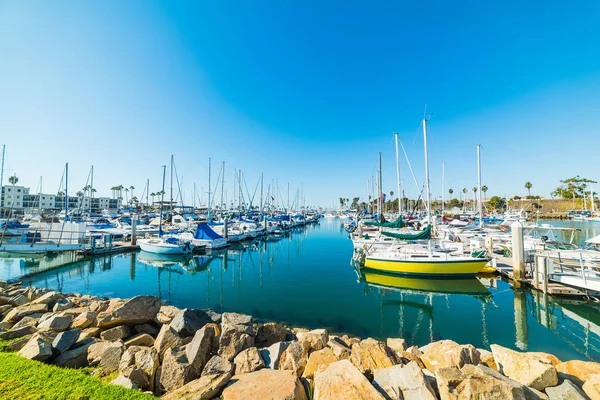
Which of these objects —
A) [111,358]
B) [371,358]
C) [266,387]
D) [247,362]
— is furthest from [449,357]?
[111,358]

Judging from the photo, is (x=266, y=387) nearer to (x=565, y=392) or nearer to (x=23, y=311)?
(x=565, y=392)

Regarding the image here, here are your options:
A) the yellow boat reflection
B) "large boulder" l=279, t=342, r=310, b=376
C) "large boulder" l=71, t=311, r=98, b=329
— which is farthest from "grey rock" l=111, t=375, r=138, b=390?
the yellow boat reflection

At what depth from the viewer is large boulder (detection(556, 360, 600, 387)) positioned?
17.4ft

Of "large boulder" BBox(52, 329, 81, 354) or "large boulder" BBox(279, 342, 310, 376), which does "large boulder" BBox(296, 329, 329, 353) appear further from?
"large boulder" BBox(52, 329, 81, 354)

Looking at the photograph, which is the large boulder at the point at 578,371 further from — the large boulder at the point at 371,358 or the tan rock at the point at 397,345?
the tan rock at the point at 397,345

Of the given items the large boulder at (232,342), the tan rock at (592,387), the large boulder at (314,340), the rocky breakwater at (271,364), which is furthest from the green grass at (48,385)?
the tan rock at (592,387)

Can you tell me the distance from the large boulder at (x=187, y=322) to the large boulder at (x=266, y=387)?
10.1 feet

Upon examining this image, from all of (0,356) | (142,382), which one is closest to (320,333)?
(142,382)

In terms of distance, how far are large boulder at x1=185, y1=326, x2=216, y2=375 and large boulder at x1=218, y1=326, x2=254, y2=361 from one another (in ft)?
0.98

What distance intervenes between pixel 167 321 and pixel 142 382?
3781mm

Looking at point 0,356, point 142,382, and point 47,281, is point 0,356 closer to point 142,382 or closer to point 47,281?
point 142,382

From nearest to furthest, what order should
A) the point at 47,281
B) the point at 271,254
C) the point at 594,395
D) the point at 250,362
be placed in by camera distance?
1. the point at 594,395
2. the point at 250,362
3. the point at 47,281
4. the point at 271,254

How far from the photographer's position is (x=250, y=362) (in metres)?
5.82

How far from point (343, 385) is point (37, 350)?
6.73m
